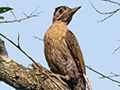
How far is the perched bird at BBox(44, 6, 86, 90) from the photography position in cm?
496

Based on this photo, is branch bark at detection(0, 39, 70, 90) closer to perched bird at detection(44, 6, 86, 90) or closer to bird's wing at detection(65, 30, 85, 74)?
perched bird at detection(44, 6, 86, 90)

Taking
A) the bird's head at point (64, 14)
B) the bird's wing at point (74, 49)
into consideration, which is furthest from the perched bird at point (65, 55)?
the bird's head at point (64, 14)

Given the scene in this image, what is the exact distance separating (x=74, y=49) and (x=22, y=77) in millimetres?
1607

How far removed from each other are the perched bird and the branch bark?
0.55 m

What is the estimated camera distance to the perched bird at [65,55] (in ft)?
16.3

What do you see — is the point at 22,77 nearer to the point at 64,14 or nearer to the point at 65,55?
the point at 65,55

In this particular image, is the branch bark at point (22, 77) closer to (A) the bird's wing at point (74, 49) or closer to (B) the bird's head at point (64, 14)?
(A) the bird's wing at point (74, 49)

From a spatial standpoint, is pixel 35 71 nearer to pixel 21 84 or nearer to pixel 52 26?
pixel 21 84

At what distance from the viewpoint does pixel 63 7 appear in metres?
6.09

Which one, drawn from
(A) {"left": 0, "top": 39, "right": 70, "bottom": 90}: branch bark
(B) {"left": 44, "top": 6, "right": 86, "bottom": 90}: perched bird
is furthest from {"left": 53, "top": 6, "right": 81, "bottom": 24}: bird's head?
(A) {"left": 0, "top": 39, "right": 70, "bottom": 90}: branch bark

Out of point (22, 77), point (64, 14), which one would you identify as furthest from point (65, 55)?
point (64, 14)

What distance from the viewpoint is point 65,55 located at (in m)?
5.02

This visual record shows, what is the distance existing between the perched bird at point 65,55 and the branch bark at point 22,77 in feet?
1.82

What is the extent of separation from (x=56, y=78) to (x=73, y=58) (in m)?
0.73
